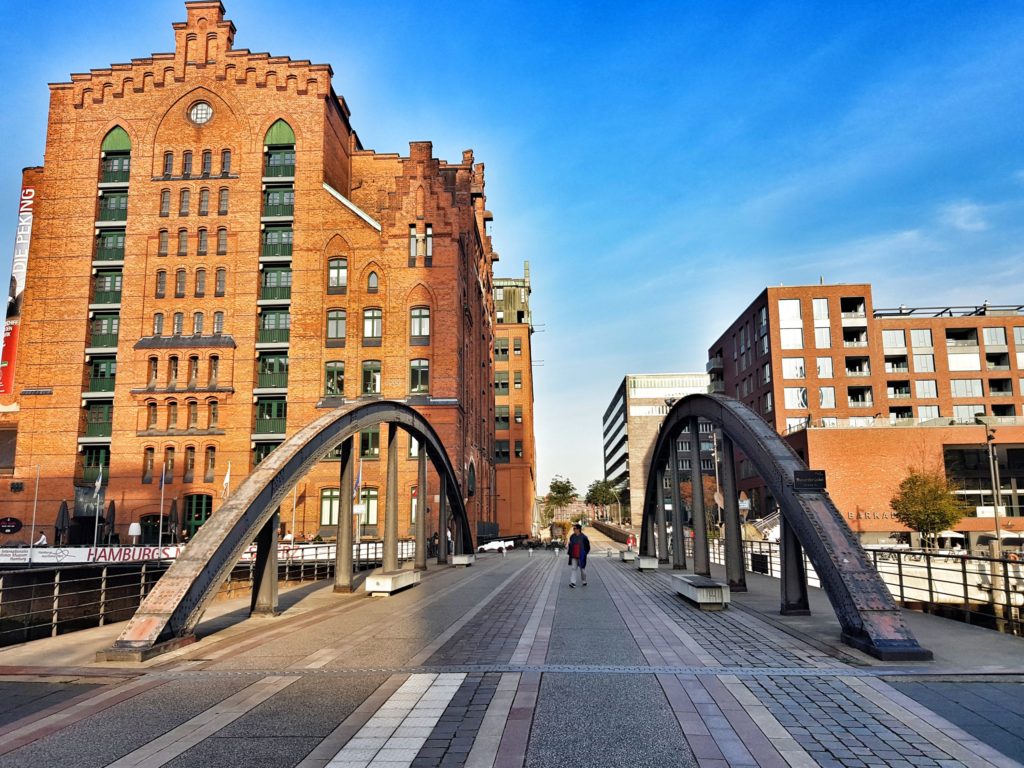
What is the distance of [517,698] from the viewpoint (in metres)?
7.32

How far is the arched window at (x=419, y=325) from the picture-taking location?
48.6 metres

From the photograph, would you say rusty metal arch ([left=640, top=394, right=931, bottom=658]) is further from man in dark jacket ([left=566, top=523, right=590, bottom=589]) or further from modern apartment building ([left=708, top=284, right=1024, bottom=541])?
modern apartment building ([left=708, top=284, right=1024, bottom=541])

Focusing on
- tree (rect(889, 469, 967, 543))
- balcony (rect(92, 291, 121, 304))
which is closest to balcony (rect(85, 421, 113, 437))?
balcony (rect(92, 291, 121, 304))

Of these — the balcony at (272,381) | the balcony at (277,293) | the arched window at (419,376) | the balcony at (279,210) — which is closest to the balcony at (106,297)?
the balcony at (277,293)

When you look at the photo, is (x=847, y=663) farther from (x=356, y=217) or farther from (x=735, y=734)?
→ (x=356, y=217)

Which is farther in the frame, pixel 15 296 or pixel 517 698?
pixel 15 296

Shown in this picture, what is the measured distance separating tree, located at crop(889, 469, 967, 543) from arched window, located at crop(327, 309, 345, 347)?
38.0 metres

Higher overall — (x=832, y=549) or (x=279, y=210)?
(x=279, y=210)

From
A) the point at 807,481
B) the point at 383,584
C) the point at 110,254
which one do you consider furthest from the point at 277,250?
the point at 807,481

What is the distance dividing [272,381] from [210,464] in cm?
642

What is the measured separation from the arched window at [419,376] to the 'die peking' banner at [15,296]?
26598 mm

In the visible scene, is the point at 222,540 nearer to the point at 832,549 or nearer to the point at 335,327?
the point at 832,549

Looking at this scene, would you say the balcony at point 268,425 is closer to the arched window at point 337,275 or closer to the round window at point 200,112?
the arched window at point 337,275

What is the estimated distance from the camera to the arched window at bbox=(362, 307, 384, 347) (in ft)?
160
